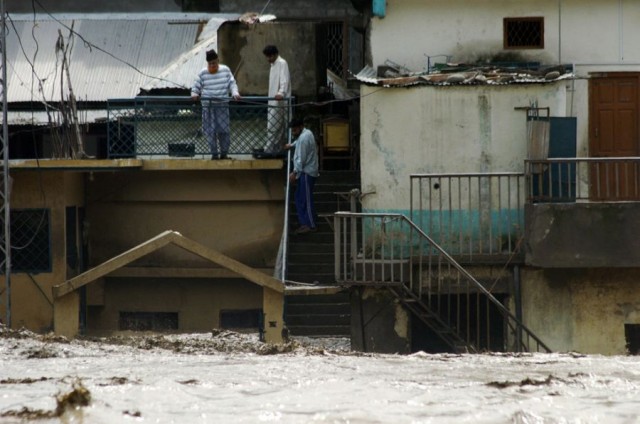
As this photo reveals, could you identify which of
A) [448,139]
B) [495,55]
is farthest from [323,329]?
[495,55]

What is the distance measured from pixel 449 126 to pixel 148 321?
6.32 metres

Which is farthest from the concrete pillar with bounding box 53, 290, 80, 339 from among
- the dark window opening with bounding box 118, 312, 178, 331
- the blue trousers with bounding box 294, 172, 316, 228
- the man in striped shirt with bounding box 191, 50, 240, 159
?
the dark window opening with bounding box 118, 312, 178, 331

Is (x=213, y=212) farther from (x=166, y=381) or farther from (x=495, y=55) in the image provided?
(x=166, y=381)

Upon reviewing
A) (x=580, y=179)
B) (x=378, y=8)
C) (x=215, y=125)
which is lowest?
(x=580, y=179)

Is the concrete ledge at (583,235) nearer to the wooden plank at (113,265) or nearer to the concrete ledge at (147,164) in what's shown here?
the concrete ledge at (147,164)

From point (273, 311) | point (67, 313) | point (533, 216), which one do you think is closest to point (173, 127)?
point (67, 313)

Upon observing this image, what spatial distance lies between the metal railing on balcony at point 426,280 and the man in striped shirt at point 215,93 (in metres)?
2.73

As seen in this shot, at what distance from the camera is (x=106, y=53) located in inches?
952

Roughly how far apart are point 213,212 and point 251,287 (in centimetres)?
134

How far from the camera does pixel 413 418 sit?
10.2m

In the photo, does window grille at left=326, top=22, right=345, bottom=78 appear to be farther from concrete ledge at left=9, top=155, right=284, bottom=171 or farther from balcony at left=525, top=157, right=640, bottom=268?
balcony at left=525, top=157, right=640, bottom=268

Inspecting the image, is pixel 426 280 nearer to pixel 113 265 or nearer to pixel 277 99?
pixel 277 99

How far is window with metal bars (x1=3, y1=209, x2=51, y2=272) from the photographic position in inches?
886

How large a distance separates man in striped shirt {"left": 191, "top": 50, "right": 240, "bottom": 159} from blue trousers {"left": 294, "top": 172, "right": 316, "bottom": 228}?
1.59 m
